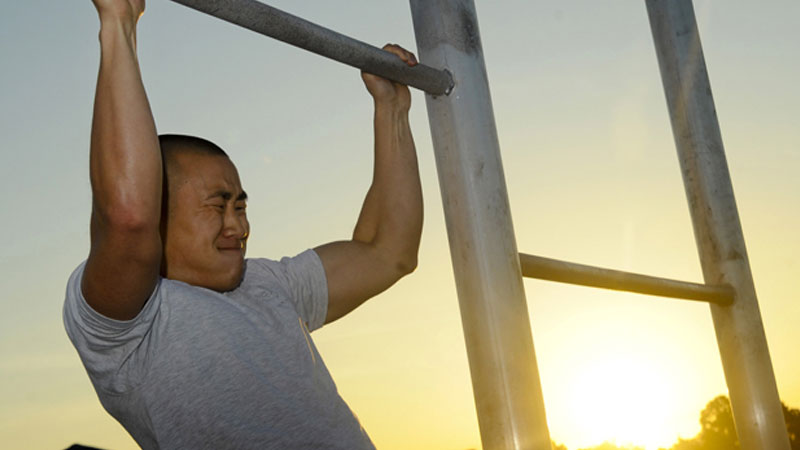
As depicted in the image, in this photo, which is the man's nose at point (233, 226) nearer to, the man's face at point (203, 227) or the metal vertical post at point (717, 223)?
the man's face at point (203, 227)

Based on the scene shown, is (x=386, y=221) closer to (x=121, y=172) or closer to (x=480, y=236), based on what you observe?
(x=480, y=236)

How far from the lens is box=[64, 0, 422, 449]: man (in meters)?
1.04

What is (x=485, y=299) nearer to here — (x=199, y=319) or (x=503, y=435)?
(x=503, y=435)

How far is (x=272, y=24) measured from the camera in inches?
43.0

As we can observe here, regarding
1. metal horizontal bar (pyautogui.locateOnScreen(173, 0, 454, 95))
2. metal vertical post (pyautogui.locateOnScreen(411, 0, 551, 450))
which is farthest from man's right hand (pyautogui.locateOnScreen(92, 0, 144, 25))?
metal vertical post (pyautogui.locateOnScreen(411, 0, 551, 450))

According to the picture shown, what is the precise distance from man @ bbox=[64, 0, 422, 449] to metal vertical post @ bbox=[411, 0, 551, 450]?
84mm

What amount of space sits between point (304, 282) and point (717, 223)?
32.0 inches

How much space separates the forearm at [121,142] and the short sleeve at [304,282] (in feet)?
1.75

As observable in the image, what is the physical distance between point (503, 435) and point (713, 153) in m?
0.85

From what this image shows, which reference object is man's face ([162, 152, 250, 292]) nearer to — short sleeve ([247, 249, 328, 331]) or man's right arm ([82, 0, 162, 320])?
short sleeve ([247, 249, 328, 331])

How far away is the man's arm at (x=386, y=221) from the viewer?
163cm

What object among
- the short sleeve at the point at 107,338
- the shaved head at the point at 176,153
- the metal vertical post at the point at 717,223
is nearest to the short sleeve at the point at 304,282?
the shaved head at the point at 176,153

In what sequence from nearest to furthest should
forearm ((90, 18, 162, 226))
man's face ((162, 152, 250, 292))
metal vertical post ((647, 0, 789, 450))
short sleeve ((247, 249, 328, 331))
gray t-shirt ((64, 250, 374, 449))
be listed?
forearm ((90, 18, 162, 226)) → gray t-shirt ((64, 250, 374, 449)) → man's face ((162, 152, 250, 292)) → short sleeve ((247, 249, 328, 331)) → metal vertical post ((647, 0, 789, 450))

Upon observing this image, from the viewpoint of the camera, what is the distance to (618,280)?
1.51 metres
